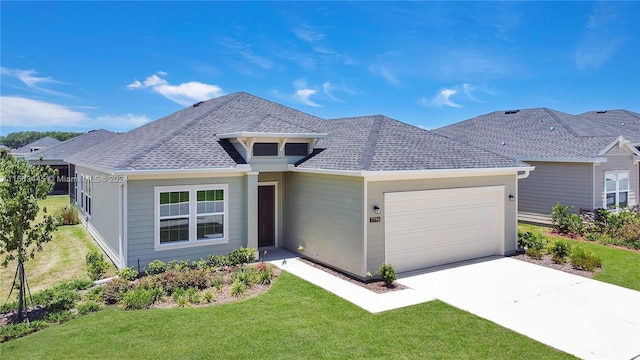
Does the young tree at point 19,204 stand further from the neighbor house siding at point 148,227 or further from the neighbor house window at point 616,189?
the neighbor house window at point 616,189

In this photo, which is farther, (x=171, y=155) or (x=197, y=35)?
(x=197, y=35)

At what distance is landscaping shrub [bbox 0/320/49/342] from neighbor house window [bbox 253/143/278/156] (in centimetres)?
682

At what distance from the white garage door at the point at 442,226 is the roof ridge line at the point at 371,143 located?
101 cm

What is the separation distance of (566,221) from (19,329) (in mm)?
18286

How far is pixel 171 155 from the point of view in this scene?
11.2 meters

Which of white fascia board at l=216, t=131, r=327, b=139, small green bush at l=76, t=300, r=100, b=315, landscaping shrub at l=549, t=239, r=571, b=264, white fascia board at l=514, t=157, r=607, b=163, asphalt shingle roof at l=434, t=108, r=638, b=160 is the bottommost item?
small green bush at l=76, t=300, r=100, b=315

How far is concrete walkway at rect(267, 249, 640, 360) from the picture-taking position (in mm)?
6586

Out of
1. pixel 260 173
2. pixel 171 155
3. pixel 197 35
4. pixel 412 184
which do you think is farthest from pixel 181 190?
pixel 197 35

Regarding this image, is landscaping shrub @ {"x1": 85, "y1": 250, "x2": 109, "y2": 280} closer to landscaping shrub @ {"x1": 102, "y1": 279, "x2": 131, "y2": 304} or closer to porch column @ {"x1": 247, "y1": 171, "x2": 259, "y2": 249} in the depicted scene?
landscaping shrub @ {"x1": 102, "y1": 279, "x2": 131, "y2": 304}

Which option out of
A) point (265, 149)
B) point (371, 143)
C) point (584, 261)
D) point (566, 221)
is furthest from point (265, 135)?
point (566, 221)

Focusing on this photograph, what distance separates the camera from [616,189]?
18109mm

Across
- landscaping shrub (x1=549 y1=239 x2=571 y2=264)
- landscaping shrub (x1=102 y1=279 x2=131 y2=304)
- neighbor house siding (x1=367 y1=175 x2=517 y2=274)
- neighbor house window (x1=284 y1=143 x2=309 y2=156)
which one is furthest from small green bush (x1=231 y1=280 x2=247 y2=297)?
landscaping shrub (x1=549 y1=239 x2=571 y2=264)

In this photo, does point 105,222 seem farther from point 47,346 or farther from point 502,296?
point 502,296

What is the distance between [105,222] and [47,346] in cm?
706
